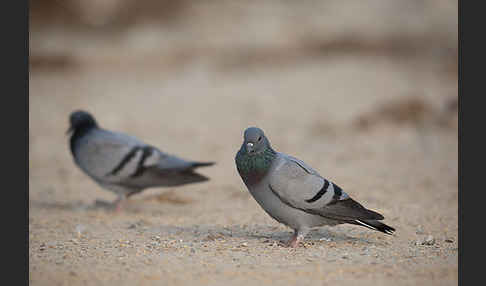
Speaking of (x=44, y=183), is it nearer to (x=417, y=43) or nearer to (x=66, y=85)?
(x=66, y=85)

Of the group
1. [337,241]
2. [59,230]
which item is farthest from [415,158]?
[59,230]

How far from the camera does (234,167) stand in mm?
9852

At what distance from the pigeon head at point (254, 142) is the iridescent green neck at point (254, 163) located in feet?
0.09

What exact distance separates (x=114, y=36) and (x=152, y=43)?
46.4 inches

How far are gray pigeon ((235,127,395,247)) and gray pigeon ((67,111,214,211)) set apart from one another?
2.28 m

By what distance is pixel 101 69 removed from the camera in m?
17.3

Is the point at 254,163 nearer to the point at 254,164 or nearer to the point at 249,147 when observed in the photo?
the point at 254,164

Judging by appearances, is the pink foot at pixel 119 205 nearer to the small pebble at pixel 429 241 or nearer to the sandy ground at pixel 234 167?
the sandy ground at pixel 234 167

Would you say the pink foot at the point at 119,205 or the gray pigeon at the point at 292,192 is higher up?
the gray pigeon at the point at 292,192

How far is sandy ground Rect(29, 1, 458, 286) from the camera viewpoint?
4.31 meters

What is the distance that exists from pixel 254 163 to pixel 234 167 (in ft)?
16.4

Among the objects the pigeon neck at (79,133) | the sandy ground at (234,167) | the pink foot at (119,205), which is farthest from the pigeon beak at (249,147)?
the pigeon neck at (79,133)

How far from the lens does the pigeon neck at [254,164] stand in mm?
4855

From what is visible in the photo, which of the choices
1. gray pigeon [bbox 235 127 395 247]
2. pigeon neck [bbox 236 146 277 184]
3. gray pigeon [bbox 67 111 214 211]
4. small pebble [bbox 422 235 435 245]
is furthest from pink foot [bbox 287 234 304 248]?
gray pigeon [bbox 67 111 214 211]
